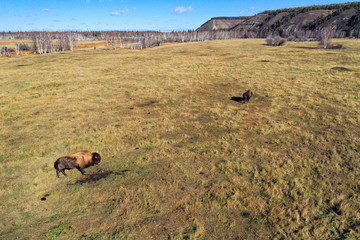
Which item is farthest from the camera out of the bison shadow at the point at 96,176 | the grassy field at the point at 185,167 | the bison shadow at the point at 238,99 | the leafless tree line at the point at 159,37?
the leafless tree line at the point at 159,37

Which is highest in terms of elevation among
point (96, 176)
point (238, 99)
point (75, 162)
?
point (238, 99)

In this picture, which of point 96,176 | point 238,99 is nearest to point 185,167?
point 96,176

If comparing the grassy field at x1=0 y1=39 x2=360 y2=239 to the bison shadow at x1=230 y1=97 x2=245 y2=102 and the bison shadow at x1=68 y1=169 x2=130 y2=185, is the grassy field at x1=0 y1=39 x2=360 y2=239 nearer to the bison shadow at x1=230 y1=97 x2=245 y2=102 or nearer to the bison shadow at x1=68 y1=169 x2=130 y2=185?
the bison shadow at x1=68 y1=169 x2=130 y2=185

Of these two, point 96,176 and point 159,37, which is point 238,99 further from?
point 159,37

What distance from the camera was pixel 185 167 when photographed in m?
7.95

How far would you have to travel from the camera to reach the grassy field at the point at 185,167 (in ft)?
17.9

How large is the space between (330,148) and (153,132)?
814 cm

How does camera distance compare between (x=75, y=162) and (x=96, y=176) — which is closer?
(x=75, y=162)

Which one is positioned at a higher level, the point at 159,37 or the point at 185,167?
the point at 159,37

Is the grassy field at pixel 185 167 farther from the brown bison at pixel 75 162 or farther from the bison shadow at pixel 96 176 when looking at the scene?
the brown bison at pixel 75 162

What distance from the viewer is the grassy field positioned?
5.45 meters

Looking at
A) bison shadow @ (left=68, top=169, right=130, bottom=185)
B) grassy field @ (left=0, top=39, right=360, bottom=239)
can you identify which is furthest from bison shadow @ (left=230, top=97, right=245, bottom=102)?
bison shadow @ (left=68, top=169, right=130, bottom=185)

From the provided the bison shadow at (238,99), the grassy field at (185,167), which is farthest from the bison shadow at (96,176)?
the bison shadow at (238,99)

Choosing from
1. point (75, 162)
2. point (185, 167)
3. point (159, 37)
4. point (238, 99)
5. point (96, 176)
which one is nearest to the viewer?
point (75, 162)
